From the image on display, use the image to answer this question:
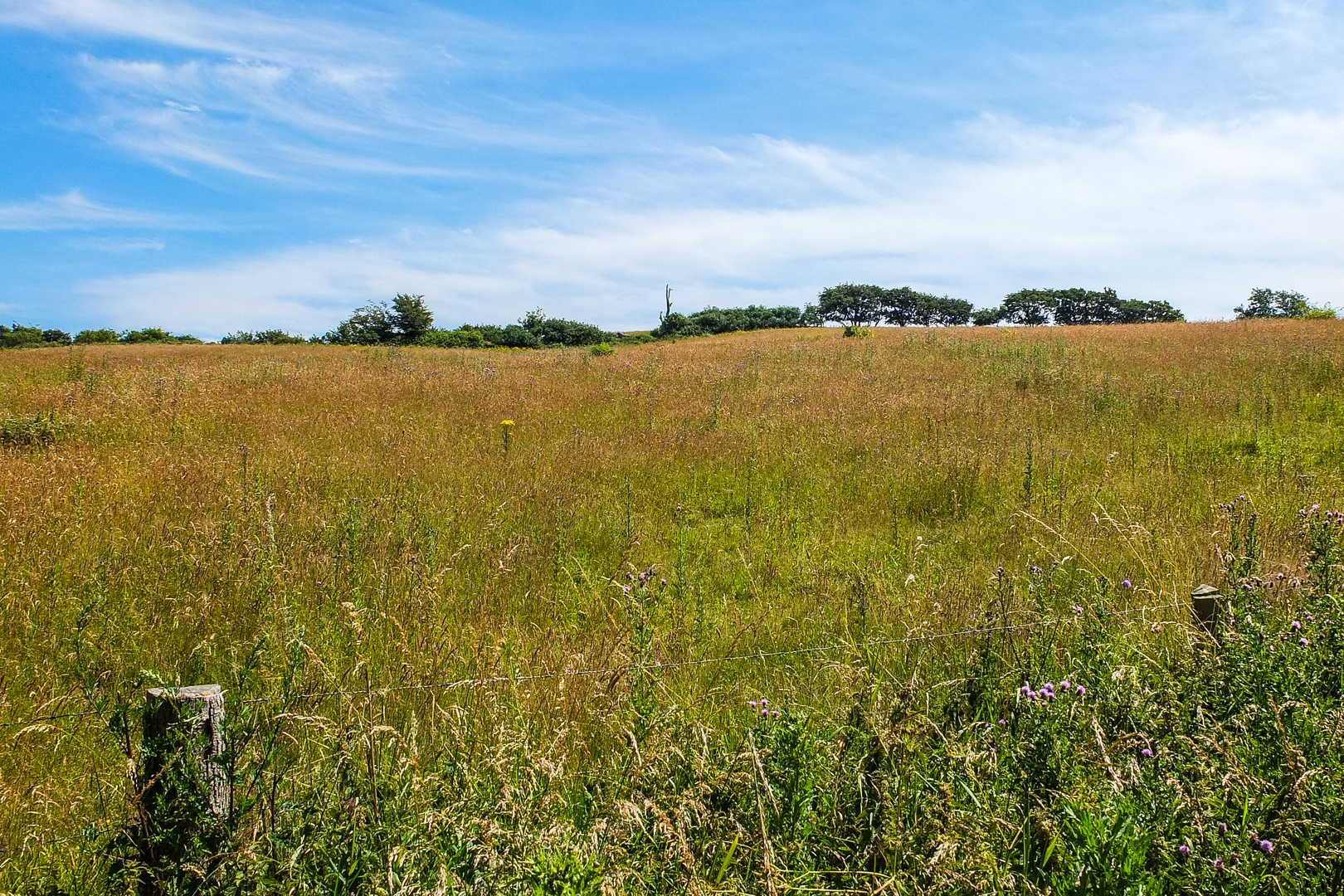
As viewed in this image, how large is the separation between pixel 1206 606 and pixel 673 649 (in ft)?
8.54

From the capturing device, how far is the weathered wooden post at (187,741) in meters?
1.88

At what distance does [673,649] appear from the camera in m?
3.81

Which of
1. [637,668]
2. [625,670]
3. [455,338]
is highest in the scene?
[455,338]

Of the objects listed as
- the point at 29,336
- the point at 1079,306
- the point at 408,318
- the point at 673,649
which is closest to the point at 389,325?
the point at 408,318

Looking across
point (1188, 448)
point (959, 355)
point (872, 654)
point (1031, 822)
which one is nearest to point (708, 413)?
point (1188, 448)

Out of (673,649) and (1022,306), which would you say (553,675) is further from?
(1022,306)

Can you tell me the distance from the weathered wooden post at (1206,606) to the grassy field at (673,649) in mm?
136

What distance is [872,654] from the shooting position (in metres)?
3.63

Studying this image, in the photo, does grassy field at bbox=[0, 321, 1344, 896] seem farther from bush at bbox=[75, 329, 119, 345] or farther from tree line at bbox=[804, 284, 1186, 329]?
tree line at bbox=[804, 284, 1186, 329]

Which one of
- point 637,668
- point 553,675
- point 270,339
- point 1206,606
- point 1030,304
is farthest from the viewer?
point 1030,304

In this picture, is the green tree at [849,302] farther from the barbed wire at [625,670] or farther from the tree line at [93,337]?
the barbed wire at [625,670]

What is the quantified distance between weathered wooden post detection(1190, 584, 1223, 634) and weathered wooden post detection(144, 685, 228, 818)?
3877 millimetres

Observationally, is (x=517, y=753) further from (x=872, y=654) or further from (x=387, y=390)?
(x=387, y=390)

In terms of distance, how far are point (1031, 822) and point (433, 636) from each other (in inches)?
107
